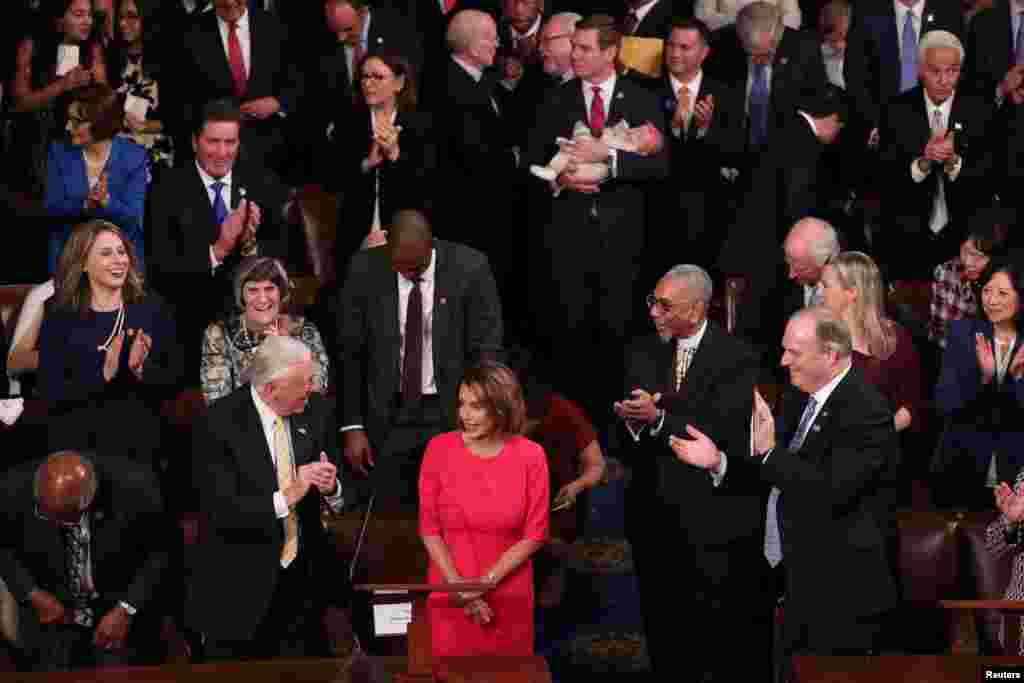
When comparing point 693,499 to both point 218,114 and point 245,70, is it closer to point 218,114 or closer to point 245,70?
point 218,114

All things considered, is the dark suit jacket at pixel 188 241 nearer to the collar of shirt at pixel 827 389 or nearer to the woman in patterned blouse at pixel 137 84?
the woman in patterned blouse at pixel 137 84

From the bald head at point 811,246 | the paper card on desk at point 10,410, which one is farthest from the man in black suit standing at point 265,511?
the bald head at point 811,246

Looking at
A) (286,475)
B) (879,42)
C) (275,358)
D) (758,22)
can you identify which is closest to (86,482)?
(286,475)

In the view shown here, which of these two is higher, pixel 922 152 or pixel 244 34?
pixel 244 34

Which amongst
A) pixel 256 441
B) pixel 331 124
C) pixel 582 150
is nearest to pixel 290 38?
pixel 331 124

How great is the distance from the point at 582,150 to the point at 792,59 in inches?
45.2

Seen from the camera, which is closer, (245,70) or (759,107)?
(759,107)

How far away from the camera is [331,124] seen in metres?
9.26

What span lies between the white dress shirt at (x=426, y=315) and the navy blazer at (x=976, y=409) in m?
1.96

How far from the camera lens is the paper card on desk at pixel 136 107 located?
962 cm

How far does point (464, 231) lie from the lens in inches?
378

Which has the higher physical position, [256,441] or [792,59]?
[792,59]

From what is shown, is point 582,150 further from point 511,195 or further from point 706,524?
point 706,524

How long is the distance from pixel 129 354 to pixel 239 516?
1041 millimetres
